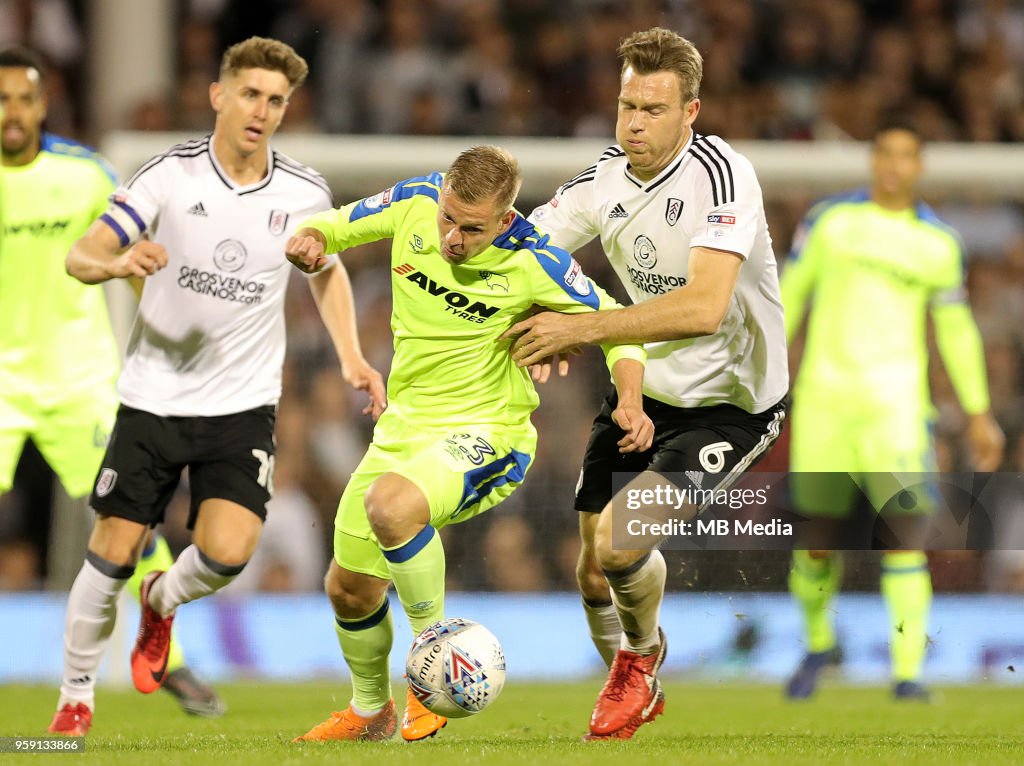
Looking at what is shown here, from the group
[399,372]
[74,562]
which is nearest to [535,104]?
[74,562]

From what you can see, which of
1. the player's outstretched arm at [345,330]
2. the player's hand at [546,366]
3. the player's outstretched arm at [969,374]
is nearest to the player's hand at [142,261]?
the player's outstretched arm at [345,330]

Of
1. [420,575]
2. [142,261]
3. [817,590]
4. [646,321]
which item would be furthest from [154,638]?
[817,590]

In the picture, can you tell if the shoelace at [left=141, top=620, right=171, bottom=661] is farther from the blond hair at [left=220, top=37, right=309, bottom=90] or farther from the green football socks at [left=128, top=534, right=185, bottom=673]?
the blond hair at [left=220, top=37, right=309, bottom=90]

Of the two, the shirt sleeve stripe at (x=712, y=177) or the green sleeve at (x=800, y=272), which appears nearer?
the shirt sleeve stripe at (x=712, y=177)

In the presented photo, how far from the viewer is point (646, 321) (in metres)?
5.39

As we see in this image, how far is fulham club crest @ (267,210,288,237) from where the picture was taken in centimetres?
639

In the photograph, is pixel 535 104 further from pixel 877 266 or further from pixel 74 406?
pixel 74 406

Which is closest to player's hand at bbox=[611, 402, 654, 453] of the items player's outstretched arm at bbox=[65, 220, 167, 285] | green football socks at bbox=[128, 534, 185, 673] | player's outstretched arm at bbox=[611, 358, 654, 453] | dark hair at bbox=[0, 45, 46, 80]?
player's outstretched arm at bbox=[611, 358, 654, 453]

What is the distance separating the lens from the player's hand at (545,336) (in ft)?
17.6

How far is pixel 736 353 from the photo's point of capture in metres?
5.93

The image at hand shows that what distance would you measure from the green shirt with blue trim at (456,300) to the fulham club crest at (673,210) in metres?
0.37

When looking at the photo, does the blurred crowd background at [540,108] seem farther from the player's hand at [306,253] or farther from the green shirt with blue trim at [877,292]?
the player's hand at [306,253]

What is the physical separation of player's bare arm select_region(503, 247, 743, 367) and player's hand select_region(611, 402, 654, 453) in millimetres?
239

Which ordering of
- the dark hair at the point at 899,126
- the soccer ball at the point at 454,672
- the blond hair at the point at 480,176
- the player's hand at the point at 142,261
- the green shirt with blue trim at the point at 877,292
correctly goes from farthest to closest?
the green shirt with blue trim at the point at 877,292
the dark hair at the point at 899,126
the player's hand at the point at 142,261
the blond hair at the point at 480,176
the soccer ball at the point at 454,672
